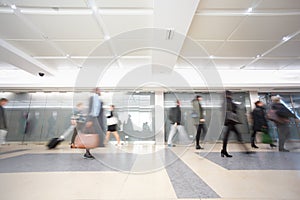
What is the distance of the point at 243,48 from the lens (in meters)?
3.48

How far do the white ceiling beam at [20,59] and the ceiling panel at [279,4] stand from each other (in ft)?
16.5

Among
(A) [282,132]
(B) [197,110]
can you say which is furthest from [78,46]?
(A) [282,132]

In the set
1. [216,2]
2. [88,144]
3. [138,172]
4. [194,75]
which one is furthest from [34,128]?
[216,2]

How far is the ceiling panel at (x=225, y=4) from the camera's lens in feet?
7.07

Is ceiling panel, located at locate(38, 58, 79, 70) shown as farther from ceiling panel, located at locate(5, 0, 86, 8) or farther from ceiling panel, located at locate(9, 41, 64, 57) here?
ceiling panel, located at locate(5, 0, 86, 8)

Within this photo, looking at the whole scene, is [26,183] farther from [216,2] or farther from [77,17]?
[216,2]

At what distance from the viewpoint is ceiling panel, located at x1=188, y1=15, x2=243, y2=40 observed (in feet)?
8.19

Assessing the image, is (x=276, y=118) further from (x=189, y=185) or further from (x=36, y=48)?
(x=36, y=48)

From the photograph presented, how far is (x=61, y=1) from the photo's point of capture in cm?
213

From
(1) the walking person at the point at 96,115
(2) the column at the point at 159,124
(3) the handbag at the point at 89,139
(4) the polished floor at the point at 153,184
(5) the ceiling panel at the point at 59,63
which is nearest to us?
(4) the polished floor at the point at 153,184

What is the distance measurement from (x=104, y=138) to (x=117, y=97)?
0.64 meters

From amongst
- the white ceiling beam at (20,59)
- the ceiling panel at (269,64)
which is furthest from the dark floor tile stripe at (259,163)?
the white ceiling beam at (20,59)

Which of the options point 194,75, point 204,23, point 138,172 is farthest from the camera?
point 194,75

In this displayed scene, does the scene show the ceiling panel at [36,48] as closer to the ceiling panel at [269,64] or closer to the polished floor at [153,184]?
the polished floor at [153,184]
